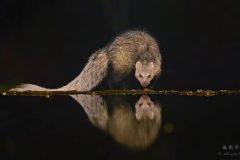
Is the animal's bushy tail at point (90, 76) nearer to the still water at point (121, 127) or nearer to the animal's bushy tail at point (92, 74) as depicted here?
the animal's bushy tail at point (92, 74)

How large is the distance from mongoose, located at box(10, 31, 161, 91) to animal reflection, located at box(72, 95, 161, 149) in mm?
472

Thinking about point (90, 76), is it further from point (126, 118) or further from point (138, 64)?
point (126, 118)

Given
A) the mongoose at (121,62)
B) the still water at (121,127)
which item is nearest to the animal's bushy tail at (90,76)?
the mongoose at (121,62)

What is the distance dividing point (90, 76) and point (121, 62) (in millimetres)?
543

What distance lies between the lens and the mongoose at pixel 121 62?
8570 millimetres

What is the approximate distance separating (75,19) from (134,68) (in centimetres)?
124

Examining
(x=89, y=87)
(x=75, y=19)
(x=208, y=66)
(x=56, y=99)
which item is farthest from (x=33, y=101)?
(x=208, y=66)

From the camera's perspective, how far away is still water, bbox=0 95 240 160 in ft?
17.5

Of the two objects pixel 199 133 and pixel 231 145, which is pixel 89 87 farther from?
pixel 231 145

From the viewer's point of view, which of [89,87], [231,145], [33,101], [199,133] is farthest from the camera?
[89,87]

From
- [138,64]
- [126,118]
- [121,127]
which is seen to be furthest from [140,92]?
[121,127]

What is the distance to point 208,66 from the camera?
8.89 m

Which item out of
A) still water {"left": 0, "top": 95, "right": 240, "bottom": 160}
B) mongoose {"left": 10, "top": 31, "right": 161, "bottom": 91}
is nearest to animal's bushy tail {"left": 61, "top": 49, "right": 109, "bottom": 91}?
mongoose {"left": 10, "top": 31, "right": 161, "bottom": 91}

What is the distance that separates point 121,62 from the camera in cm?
874
